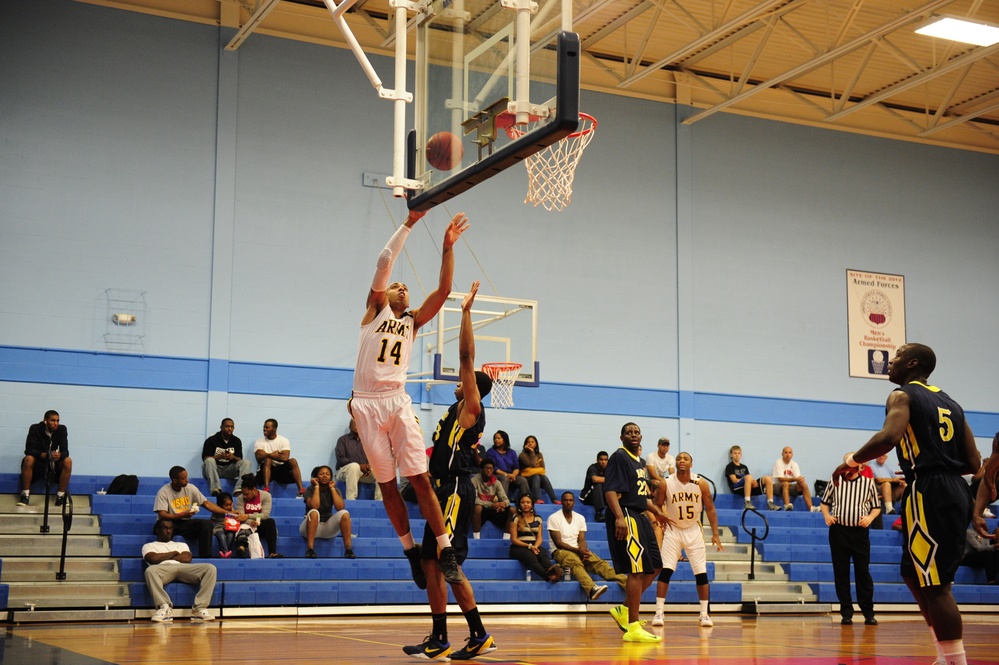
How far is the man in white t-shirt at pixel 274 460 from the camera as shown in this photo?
1533cm

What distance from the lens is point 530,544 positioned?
1428 centimetres

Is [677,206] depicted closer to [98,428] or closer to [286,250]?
[286,250]

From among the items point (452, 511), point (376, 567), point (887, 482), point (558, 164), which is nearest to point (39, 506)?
point (376, 567)

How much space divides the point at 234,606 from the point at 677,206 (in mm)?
11015

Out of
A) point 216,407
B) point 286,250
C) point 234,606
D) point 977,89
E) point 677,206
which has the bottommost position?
point 234,606

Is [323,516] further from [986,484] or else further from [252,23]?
[986,484]

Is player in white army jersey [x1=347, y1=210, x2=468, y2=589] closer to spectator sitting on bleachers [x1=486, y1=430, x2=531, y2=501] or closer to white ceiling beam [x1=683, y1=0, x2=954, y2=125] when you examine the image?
spectator sitting on bleachers [x1=486, y1=430, x2=531, y2=501]

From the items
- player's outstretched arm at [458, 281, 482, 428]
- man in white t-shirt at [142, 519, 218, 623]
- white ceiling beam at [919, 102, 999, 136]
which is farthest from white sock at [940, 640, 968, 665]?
white ceiling beam at [919, 102, 999, 136]

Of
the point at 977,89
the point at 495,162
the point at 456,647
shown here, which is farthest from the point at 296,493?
the point at 977,89

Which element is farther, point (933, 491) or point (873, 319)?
point (873, 319)

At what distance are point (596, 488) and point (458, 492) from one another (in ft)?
31.0

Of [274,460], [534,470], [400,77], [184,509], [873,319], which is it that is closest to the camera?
[400,77]

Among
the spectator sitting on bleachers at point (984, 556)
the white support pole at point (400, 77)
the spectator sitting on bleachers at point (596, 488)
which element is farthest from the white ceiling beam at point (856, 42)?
the white support pole at point (400, 77)

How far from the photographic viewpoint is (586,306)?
18.5 m
